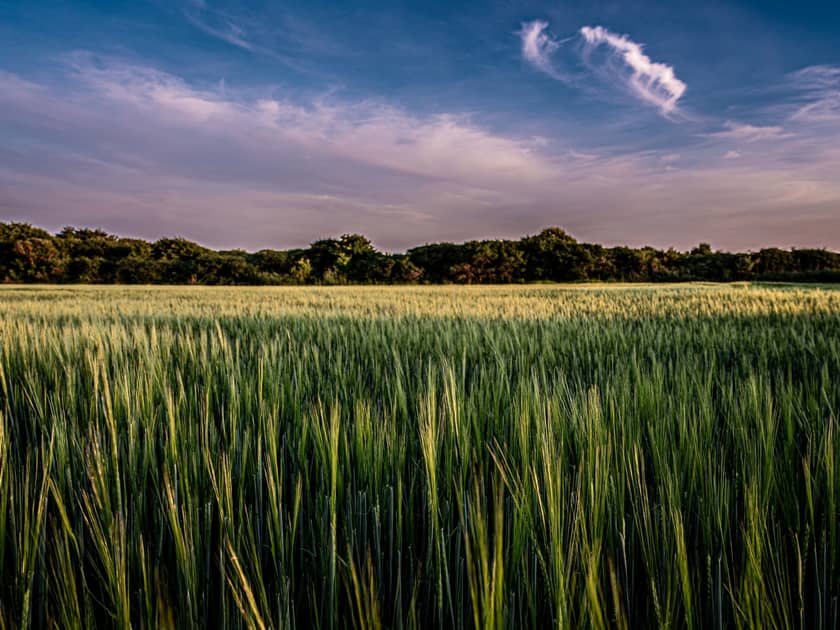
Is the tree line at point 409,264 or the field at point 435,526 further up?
the tree line at point 409,264

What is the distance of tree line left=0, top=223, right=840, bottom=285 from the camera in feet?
72.5

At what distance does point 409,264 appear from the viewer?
2323cm

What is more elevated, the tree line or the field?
the tree line

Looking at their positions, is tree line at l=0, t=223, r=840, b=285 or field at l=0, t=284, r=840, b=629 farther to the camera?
tree line at l=0, t=223, r=840, b=285

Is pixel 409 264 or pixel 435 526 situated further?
pixel 409 264

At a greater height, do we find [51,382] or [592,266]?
[592,266]

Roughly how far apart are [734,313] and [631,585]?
344cm

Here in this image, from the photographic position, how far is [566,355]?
1.73m

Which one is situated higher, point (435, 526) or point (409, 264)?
point (409, 264)

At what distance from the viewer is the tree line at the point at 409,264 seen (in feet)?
72.5

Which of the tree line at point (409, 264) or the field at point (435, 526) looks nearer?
the field at point (435, 526)

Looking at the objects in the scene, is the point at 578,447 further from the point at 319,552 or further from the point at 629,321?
Result: the point at 629,321

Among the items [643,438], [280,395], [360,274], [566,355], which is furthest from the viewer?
[360,274]

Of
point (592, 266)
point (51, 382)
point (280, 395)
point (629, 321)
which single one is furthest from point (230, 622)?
point (592, 266)
